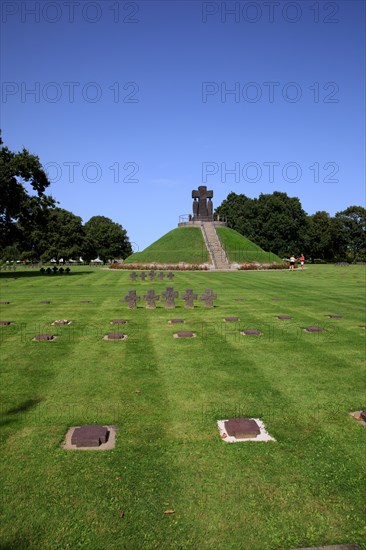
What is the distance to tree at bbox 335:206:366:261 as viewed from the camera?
101m

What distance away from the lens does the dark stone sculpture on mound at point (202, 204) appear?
72.9 meters

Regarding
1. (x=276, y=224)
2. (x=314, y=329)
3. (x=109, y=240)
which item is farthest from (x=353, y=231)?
(x=314, y=329)

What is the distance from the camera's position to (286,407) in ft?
23.2

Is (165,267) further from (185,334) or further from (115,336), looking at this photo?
(115,336)

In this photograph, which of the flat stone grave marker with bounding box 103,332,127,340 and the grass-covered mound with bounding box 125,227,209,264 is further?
the grass-covered mound with bounding box 125,227,209,264

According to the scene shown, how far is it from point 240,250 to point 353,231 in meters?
52.8

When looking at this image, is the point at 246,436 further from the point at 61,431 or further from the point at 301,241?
the point at 301,241

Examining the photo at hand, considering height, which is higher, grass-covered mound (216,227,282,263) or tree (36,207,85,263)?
tree (36,207,85,263)

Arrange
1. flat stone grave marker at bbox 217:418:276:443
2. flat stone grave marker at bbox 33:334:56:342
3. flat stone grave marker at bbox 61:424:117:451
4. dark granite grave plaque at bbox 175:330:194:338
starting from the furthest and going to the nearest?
1. dark granite grave plaque at bbox 175:330:194:338
2. flat stone grave marker at bbox 33:334:56:342
3. flat stone grave marker at bbox 217:418:276:443
4. flat stone grave marker at bbox 61:424:117:451

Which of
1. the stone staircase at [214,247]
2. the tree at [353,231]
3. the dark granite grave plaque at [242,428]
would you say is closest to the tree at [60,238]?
the stone staircase at [214,247]

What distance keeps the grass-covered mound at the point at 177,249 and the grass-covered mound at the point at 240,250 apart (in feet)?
11.8

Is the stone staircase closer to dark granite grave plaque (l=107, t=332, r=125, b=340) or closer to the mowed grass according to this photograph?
dark granite grave plaque (l=107, t=332, r=125, b=340)

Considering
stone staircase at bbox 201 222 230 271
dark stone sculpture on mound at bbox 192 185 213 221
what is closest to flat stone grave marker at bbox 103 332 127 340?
stone staircase at bbox 201 222 230 271

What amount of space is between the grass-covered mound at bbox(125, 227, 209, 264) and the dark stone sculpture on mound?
4081 mm
